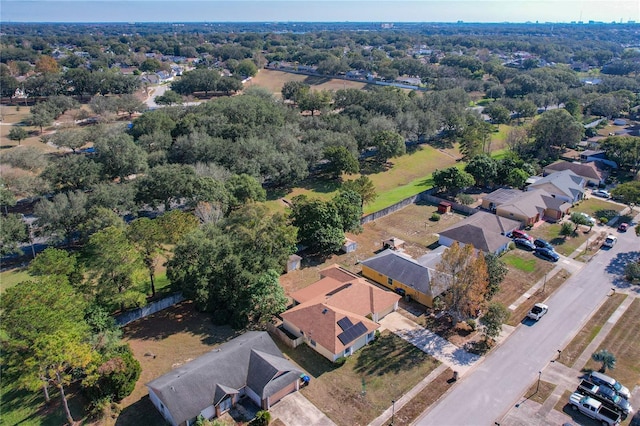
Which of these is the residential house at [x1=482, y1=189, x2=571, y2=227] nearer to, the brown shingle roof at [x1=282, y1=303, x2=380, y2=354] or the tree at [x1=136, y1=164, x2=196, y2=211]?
the brown shingle roof at [x1=282, y1=303, x2=380, y2=354]

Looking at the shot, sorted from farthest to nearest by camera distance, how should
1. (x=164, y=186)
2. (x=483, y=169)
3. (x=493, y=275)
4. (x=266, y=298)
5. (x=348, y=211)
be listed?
1. (x=483, y=169)
2. (x=164, y=186)
3. (x=348, y=211)
4. (x=493, y=275)
5. (x=266, y=298)

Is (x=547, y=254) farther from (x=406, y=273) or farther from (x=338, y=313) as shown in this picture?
(x=338, y=313)

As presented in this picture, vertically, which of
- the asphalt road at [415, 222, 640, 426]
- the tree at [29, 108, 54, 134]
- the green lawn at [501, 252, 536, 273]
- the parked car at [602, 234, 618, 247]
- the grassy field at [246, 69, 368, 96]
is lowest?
the asphalt road at [415, 222, 640, 426]

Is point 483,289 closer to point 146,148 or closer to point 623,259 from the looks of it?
point 623,259

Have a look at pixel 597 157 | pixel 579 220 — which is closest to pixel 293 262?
pixel 579 220

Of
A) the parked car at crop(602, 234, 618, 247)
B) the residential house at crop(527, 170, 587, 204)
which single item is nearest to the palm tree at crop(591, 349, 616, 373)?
the parked car at crop(602, 234, 618, 247)

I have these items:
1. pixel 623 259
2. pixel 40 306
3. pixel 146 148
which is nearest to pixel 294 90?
pixel 146 148
